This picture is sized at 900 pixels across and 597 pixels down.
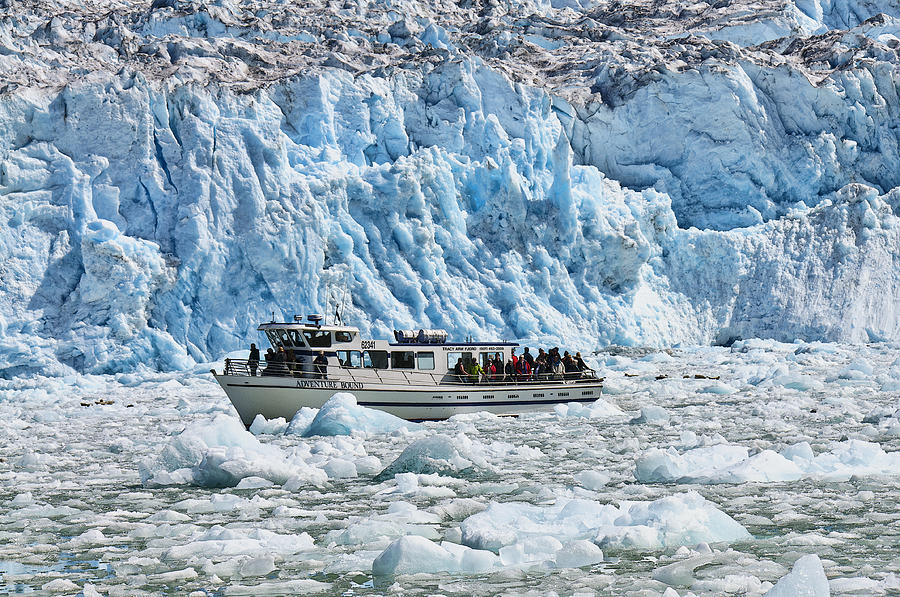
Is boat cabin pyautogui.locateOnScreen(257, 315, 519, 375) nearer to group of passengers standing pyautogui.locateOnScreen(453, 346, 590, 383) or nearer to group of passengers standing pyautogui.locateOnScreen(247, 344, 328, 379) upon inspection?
group of passengers standing pyautogui.locateOnScreen(247, 344, 328, 379)

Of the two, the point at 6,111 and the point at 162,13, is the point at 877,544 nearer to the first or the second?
the point at 6,111

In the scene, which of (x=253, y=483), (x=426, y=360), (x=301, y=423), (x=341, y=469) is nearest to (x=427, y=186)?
(x=426, y=360)

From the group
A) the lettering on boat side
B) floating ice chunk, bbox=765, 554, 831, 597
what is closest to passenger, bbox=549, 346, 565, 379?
the lettering on boat side

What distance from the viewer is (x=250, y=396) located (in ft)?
54.6

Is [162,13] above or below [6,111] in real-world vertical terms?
above

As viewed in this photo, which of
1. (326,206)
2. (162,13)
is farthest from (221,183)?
(162,13)

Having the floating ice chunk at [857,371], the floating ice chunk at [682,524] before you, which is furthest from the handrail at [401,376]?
the floating ice chunk at [682,524]

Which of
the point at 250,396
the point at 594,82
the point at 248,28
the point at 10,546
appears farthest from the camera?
the point at 248,28

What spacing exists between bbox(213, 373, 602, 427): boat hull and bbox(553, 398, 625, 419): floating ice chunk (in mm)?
1078

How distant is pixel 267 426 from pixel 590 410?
5.33 metres

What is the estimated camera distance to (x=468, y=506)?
8141 mm

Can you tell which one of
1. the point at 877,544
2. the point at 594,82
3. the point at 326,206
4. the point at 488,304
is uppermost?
the point at 594,82

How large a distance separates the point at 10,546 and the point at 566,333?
78.8ft

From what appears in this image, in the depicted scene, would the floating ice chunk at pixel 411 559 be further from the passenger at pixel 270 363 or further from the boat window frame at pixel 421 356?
the boat window frame at pixel 421 356
